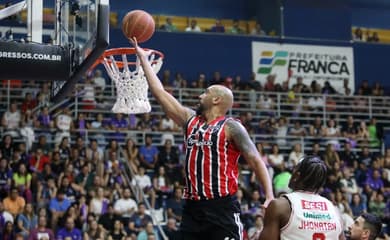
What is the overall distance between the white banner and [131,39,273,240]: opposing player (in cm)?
1631

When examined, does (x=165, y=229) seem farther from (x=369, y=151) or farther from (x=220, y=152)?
(x=220, y=152)

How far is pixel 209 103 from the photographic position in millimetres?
5613

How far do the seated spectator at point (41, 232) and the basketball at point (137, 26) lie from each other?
738 cm

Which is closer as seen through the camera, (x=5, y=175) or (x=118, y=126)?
(x=5, y=175)

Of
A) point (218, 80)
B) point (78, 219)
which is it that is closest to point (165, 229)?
point (78, 219)

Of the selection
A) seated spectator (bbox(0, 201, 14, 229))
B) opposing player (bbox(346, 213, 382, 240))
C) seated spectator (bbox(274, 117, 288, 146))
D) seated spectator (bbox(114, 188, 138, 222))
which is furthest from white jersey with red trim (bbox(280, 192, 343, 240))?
seated spectator (bbox(274, 117, 288, 146))

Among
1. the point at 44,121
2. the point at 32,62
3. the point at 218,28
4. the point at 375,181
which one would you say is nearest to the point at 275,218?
the point at 32,62

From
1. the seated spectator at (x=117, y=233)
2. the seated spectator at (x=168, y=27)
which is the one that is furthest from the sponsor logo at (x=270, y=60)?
the seated spectator at (x=117, y=233)

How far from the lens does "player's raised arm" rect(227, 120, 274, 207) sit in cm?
540

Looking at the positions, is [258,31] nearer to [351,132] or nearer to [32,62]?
[351,132]

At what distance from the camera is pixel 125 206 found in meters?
15.0

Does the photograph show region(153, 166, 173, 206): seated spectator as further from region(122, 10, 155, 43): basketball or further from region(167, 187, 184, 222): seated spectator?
region(122, 10, 155, 43): basketball

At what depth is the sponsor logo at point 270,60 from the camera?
22000 millimetres

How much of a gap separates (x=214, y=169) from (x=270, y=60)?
16849 millimetres
